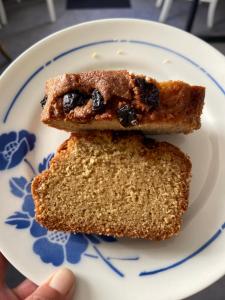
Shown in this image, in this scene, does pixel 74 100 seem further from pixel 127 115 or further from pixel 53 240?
pixel 53 240

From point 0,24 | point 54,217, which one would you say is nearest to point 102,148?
point 54,217

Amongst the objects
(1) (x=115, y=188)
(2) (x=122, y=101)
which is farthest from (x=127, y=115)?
(1) (x=115, y=188)

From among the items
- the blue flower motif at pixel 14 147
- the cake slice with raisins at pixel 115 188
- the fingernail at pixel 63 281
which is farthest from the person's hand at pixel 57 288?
the blue flower motif at pixel 14 147

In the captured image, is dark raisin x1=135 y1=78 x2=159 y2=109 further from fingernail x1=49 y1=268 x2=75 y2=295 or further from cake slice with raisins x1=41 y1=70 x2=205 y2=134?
fingernail x1=49 y1=268 x2=75 y2=295

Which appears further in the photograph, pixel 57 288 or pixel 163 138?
pixel 163 138

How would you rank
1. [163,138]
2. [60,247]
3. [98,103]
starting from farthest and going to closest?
[163,138], [60,247], [98,103]

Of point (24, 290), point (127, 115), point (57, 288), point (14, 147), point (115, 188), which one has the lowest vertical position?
point (24, 290)

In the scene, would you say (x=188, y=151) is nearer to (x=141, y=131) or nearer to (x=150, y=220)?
(x=141, y=131)
